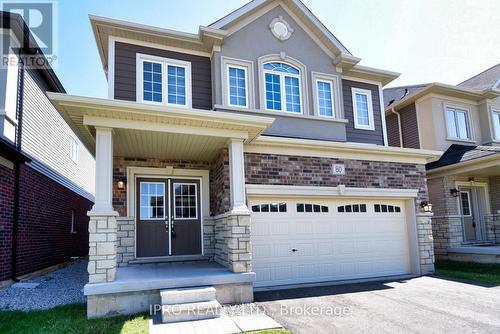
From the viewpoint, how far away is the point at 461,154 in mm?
12086

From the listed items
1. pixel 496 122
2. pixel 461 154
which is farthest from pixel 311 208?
pixel 496 122

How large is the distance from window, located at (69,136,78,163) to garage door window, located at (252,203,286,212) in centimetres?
948

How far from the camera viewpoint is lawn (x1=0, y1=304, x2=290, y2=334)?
4961 mm

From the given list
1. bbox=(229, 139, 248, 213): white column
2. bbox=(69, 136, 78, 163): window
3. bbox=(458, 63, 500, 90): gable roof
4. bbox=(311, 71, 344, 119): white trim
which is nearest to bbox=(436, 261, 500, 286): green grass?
bbox=(311, 71, 344, 119): white trim

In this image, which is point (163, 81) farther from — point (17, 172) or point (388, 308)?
point (388, 308)

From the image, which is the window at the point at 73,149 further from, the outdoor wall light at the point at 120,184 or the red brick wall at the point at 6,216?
the outdoor wall light at the point at 120,184

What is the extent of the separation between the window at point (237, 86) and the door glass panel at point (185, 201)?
2.44 metres

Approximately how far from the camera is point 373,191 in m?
9.16

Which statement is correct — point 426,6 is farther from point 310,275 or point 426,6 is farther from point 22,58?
point 22,58

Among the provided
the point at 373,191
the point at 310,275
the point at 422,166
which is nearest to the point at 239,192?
the point at 310,275

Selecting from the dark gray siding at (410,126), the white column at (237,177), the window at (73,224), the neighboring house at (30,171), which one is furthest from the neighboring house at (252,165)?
the window at (73,224)

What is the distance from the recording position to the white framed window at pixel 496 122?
45.5 feet

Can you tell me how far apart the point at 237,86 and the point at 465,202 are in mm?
9630

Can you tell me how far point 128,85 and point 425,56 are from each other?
9491 mm
